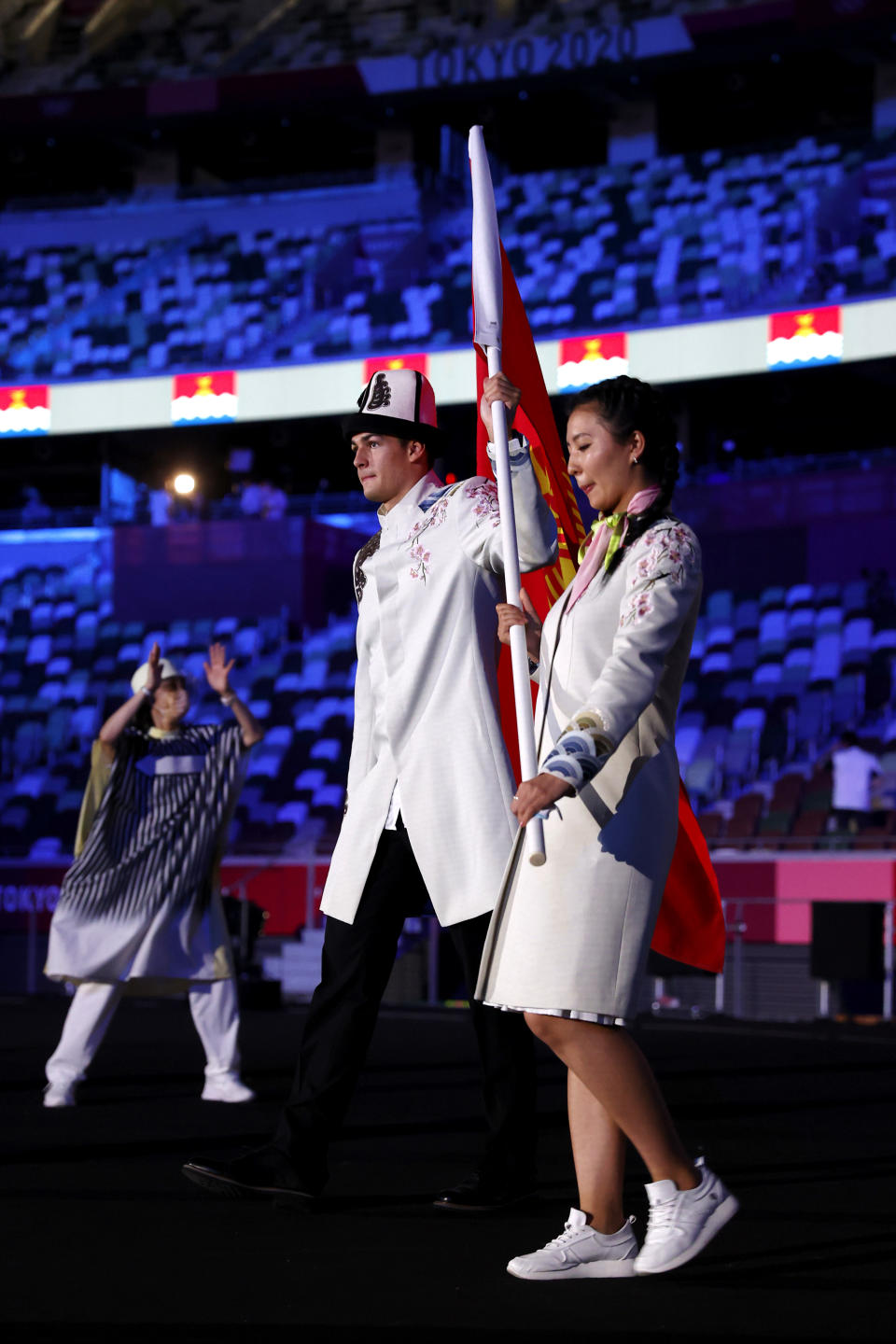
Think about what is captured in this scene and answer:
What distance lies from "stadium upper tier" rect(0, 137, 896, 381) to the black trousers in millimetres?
17015

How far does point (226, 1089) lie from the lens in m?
5.97

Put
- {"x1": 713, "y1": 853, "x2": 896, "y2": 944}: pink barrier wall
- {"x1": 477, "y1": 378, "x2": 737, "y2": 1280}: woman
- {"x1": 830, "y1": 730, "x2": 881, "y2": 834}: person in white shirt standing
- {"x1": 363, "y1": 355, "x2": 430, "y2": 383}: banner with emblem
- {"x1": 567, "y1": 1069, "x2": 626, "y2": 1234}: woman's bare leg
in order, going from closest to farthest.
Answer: {"x1": 477, "y1": 378, "x2": 737, "y2": 1280}: woman, {"x1": 567, "y1": 1069, "x2": 626, "y2": 1234}: woman's bare leg, {"x1": 713, "y1": 853, "x2": 896, "y2": 944}: pink barrier wall, {"x1": 830, "y1": 730, "x2": 881, "y2": 834}: person in white shirt standing, {"x1": 363, "y1": 355, "x2": 430, "y2": 383}: banner with emblem

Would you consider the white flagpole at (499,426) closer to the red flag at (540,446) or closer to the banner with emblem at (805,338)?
the red flag at (540,446)

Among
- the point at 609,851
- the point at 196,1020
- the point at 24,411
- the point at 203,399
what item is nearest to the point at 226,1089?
the point at 196,1020

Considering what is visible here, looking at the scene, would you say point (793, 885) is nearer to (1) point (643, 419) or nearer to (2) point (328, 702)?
(2) point (328, 702)

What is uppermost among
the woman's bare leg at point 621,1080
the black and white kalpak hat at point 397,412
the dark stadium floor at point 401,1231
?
the black and white kalpak hat at point 397,412

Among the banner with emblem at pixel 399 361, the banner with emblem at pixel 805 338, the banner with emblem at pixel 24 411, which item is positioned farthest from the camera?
the banner with emblem at pixel 24 411

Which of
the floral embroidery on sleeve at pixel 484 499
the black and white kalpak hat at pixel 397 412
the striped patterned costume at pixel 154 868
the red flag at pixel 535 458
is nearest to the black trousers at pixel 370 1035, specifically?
the red flag at pixel 535 458

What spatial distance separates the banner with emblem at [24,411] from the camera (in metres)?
24.0

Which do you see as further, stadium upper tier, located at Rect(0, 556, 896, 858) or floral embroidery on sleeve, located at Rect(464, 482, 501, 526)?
stadium upper tier, located at Rect(0, 556, 896, 858)

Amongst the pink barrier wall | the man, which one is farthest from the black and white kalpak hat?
the pink barrier wall

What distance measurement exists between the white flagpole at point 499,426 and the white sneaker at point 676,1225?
601 mm

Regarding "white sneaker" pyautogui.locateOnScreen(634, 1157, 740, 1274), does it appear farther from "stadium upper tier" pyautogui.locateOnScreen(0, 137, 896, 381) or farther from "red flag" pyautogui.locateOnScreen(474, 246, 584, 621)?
"stadium upper tier" pyautogui.locateOnScreen(0, 137, 896, 381)

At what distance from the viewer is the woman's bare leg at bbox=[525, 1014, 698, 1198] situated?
2.82 m
